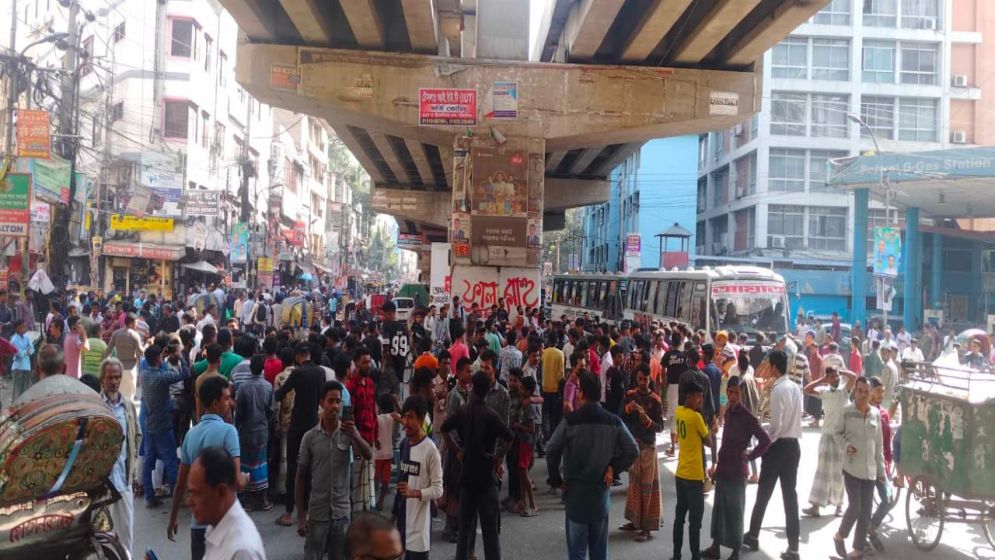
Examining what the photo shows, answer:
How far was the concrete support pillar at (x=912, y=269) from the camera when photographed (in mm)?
34125

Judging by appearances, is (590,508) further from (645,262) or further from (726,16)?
(645,262)

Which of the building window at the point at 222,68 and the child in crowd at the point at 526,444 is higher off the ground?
the building window at the point at 222,68

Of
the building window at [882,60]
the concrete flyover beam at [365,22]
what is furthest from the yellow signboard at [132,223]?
the building window at [882,60]

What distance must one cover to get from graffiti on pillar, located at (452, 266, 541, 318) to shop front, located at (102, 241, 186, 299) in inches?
661

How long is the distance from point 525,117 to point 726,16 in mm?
5060

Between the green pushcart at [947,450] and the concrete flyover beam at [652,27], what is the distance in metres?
7.66

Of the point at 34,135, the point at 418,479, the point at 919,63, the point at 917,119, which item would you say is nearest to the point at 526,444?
the point at 418,479

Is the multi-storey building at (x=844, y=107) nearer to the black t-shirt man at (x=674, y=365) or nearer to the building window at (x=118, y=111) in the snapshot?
the building window at (x=118, y=111)

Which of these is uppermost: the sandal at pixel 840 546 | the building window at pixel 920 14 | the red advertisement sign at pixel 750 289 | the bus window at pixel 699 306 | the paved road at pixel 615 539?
the building window at pixel 920 14

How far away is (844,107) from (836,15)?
5.06 meters

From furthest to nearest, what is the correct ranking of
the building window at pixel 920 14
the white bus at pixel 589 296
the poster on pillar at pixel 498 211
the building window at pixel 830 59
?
the building window at pixel 830 59 < the building window at pixel 920 14 < the white bus at pixel 589 296 < the poster on pillar at pixel 498 211

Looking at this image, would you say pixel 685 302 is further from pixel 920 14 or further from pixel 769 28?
pixel 920 14

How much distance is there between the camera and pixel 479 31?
17219 mm

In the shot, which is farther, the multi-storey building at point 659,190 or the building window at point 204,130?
the multi-storey building at point 659,190
